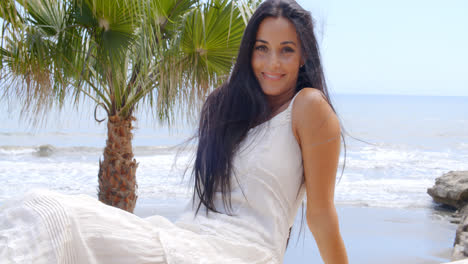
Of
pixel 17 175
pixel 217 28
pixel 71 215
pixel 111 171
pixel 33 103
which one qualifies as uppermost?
pixel 217 28


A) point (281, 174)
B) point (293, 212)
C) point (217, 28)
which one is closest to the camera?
point (281, 174)

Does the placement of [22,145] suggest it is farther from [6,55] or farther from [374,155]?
[6,55]

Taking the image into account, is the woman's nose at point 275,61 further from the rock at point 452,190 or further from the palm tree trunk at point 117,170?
the rock at point 452,190

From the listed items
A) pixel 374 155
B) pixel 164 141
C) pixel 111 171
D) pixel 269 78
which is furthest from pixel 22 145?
pixel 269 78

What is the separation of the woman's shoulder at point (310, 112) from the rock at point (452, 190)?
642cm

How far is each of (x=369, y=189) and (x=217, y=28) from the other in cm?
715

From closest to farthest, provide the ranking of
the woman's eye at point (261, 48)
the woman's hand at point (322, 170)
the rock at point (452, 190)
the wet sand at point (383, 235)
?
the woman's hand at point (322, 170)
the woman's eye at point (261, 48)
the wet sand at point (383, 235)
the rock at point (452, 190)

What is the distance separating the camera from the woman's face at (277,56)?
200 centimetres

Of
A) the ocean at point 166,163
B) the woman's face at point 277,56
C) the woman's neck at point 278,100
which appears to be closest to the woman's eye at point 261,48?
the woman's face at point 277,56

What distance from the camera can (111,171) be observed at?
4.61 meters

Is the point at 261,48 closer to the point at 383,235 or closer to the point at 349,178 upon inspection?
the point at 383,235

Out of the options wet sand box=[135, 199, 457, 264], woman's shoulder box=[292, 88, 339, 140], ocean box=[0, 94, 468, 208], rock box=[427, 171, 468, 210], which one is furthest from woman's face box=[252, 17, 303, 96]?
rock box=[427, 171, 468, 210]

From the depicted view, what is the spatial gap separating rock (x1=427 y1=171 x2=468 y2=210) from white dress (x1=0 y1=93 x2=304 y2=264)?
21.0 ft

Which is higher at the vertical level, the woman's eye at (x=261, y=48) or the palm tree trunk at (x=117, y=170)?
the woman's eye at (x=261, y=48)
